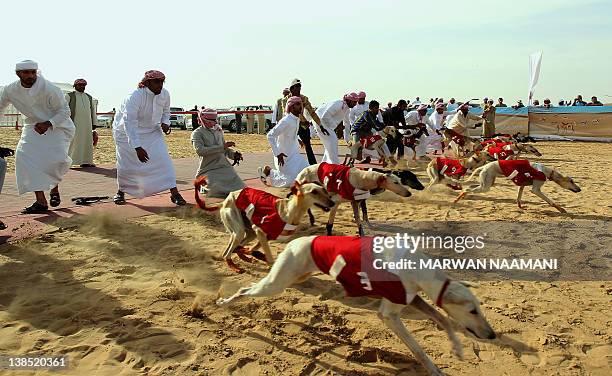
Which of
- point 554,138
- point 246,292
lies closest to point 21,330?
point 246,292

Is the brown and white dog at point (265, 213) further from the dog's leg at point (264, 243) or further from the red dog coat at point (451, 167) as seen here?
the red dog coat at point (451, 167)

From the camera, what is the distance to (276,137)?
846cm

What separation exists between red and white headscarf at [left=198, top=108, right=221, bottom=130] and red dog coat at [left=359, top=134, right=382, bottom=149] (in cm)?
557

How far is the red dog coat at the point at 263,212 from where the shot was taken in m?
4.67

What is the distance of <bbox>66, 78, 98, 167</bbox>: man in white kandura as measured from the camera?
12.5 m

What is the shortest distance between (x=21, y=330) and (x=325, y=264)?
2.32 metres

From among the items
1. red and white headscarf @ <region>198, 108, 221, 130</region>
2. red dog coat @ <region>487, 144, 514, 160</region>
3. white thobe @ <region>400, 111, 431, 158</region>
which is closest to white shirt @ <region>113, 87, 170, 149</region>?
red and white headscarf @ <region>198, 108, 221, 130</region>

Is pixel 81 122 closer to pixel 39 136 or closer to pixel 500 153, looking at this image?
pixel 39 136

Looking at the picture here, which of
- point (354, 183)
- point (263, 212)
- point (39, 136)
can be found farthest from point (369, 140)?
point (263, 212)

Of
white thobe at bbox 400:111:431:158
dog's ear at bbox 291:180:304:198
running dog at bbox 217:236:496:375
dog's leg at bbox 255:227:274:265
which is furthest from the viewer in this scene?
white thobe at bbox 400:111:431:158

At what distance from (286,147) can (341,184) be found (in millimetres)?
2492

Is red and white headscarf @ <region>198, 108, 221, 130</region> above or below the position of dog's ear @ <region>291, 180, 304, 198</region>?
above

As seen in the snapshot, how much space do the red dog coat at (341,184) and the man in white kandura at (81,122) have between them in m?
8.43

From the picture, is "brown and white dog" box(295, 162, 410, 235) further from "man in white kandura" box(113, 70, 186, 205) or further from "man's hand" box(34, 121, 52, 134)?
"man's hand" box(34, 121, 52, 134)
